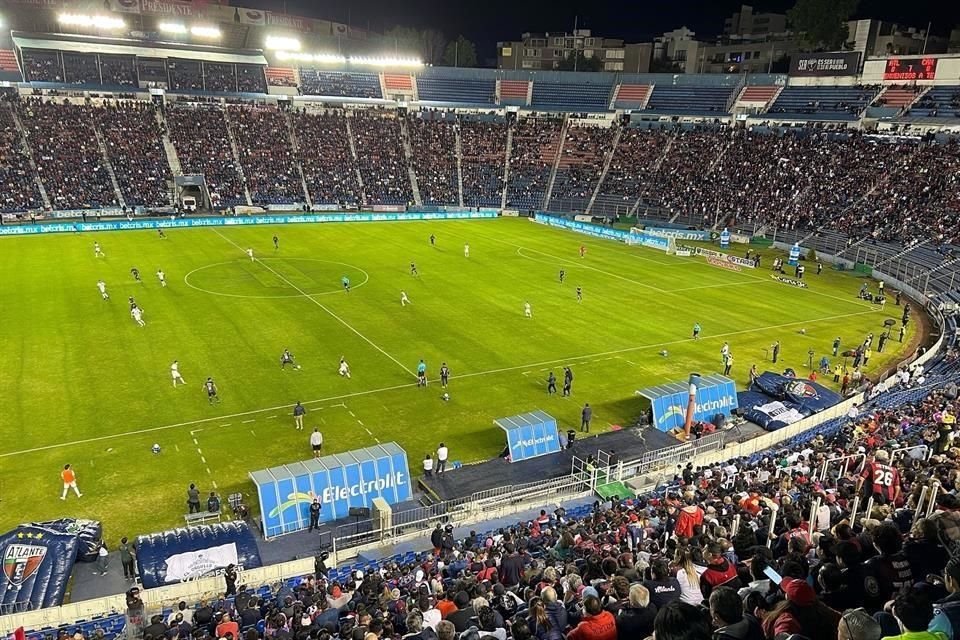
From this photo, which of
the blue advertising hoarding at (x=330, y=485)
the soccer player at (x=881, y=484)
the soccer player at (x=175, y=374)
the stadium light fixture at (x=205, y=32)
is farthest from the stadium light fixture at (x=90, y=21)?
the soccer player at (x=881, y=484)

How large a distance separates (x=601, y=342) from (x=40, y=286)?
3799 centimetres

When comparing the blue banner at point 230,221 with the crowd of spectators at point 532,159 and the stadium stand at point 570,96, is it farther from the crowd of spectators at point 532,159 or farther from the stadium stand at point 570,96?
the stadium stand at point 570,96

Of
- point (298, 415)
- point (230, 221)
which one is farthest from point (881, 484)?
point (230, 221)

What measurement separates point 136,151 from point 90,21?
27.5 m

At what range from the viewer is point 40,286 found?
4812 cm

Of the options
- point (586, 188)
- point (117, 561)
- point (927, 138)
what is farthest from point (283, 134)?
point (117, 561)

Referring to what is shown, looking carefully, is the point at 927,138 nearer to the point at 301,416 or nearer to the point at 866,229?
the point at 866,229

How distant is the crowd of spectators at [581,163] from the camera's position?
315 feet

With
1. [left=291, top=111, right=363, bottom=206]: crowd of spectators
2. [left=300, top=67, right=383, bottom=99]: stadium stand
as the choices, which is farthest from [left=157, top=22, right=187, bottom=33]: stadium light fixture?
[left=291, top=111, right=363, bottom=206]: crowd of spectators

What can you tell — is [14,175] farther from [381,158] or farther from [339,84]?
[339,84]

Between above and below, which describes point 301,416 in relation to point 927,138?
below

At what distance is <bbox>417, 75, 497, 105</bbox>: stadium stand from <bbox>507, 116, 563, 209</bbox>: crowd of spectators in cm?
893

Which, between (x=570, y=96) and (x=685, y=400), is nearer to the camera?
(x=685, y=400)

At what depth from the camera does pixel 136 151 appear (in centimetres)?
8600
